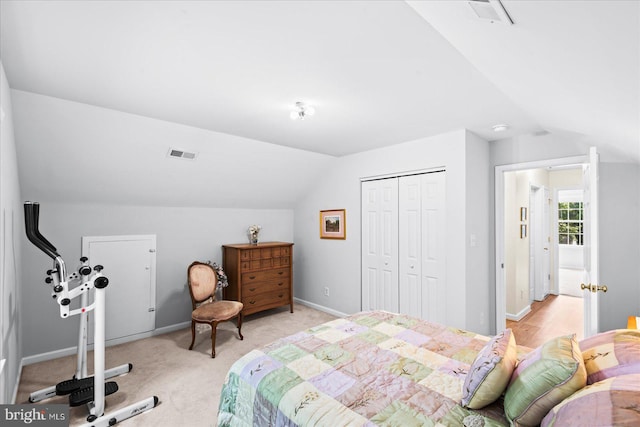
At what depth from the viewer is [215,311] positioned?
361cm

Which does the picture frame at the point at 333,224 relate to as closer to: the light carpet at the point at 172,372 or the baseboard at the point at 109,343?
the light carpet at the point at 172,372

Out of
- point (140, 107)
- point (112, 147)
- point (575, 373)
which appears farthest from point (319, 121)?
point (575, 373)

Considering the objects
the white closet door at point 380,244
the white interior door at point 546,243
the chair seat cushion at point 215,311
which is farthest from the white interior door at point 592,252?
the white interior door at point 546,243

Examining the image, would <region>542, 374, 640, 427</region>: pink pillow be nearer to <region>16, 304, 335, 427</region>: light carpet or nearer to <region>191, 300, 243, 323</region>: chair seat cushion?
<region>16, 304, 335, 427</region>: light carpet

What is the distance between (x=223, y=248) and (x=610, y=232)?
15.3 ft

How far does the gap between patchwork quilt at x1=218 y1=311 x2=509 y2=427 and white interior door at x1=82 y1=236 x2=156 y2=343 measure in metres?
2.62

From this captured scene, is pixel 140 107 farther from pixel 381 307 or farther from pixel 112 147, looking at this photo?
pixel 381 307

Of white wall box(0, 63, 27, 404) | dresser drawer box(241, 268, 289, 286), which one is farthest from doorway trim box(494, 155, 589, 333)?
white wall box(0, 63, 27, 404)

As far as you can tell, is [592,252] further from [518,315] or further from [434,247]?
[518,315]

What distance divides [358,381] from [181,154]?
301 cm

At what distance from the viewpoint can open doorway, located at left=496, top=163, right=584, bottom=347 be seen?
4234mm

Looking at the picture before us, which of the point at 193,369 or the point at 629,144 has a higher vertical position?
the point at 629,144

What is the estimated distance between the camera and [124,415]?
2309 mm

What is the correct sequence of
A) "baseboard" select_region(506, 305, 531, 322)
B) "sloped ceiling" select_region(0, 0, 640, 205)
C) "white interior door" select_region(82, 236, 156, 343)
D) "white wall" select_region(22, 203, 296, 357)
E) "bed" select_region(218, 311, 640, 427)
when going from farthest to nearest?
1. "baseboard" select_region(506, 305, 531, 322)
2. "white interior door" select_region(82, 236, 156, 343)
3. "white wall" select_region(22, 203, 296, 357)
4. "bed" select_region(218, 311, 640, 427)
5. "sloped ceiling" select_region(0, 0, 640, 205)
